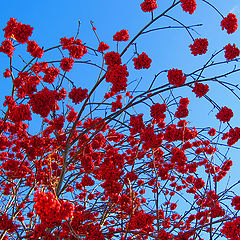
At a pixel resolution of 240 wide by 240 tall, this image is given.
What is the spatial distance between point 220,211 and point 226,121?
1925mm

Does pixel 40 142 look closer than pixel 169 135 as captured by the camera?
Yes

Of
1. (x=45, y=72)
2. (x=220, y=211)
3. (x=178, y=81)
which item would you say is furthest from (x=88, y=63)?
(x=220, y=211)

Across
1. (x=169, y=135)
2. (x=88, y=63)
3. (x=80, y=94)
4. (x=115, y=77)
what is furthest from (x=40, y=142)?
(x=169, y=135)

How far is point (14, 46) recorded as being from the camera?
4.84 meters

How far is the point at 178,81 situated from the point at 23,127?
3.79 m

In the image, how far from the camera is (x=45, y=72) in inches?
191

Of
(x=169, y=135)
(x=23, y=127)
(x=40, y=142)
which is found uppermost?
(x=169, y=135)

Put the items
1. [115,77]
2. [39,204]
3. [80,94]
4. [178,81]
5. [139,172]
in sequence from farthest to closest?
[139,172] → [80,94] → [178,81] → [115,77] → [39,204]

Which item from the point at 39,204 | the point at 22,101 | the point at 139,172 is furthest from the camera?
the point at 139,172

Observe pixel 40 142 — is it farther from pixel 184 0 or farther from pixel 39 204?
pixel 184 0

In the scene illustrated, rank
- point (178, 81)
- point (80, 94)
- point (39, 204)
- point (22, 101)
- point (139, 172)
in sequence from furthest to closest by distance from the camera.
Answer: point (139, 172) < point (22, 101) < point (80, 94) < point (178, 81) < point (39, 204)

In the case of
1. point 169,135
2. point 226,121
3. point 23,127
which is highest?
point 226,121

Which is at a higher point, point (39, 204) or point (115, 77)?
point (115, 77)

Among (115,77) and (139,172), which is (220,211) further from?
(115,77)
